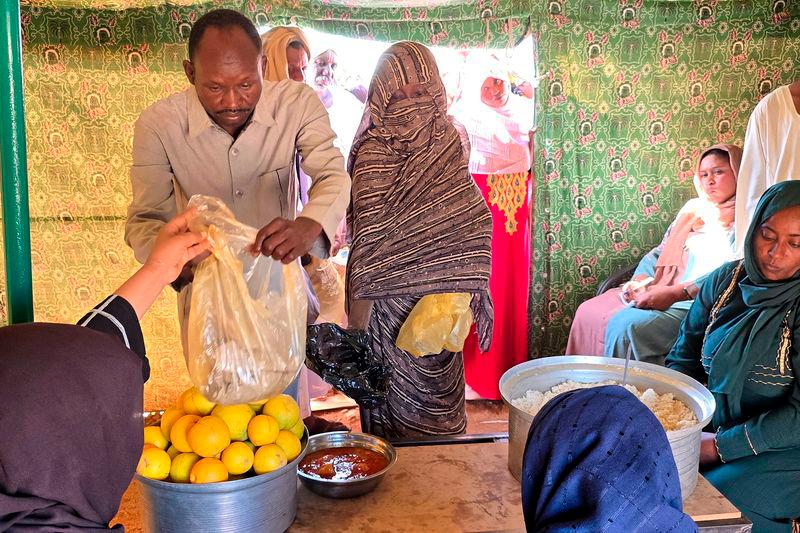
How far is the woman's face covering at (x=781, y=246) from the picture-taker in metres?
2.36

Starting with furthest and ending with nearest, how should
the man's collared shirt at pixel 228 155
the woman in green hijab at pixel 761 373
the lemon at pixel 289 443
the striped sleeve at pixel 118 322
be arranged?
the woman in green hijab at pixel 761 373
the man's collared shirt at pixel 228 155
the lemon at pixel 289 443
the striped sleeve at pixel 118 322

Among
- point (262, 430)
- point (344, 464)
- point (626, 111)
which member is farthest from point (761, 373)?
point (626, 111)

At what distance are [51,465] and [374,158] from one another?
5.96 ft

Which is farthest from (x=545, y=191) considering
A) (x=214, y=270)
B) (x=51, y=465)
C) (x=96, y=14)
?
(x=51, y=465)

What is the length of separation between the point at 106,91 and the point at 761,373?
414 cm

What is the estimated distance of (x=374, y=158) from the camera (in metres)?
2.59

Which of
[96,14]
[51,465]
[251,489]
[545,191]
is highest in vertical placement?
[96,14]

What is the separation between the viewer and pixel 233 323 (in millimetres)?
1533

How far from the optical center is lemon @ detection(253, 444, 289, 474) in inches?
55.2

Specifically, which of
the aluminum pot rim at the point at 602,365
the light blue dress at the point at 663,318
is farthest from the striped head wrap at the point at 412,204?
the light blue dress at the point at 663,318

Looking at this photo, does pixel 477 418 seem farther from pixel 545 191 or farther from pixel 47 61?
pixel 47 61

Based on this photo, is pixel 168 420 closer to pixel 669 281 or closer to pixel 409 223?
pixel 409 223

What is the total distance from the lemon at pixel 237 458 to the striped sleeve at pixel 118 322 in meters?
0.24

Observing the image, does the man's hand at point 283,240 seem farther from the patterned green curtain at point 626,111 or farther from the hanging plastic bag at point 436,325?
the patterned green curtain at point 626,111
